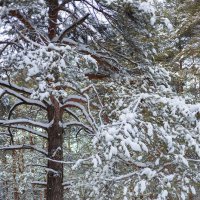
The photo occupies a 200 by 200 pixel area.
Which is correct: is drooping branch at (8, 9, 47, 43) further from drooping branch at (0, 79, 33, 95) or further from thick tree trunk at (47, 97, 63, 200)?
thick tree trunk at (47, 97, 63, 200)

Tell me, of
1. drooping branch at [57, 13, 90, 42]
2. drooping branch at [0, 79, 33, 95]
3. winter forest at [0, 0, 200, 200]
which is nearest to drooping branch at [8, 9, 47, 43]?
winter forest at [0, 0, 200, 200]

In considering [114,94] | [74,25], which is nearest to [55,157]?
[114,94]

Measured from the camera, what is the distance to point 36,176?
15.4 meters

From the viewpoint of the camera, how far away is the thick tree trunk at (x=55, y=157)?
743cm

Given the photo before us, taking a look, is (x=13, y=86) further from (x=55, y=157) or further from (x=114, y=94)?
(x=114, y=94)

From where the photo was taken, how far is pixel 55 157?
757 cm

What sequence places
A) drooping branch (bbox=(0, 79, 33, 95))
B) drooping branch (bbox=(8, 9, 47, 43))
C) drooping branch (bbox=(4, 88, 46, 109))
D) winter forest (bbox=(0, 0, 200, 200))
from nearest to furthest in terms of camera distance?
winter forest (bbox=(0, 0, 200, 200))
drooping branch (bbox=(8, 9, 47, 43))
drooping branch (bbox=(0, 79, 33, 95))
drooping branch (bbox=(4, 88, 46, 109))

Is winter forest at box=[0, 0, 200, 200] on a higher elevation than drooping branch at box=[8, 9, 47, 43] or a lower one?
lower

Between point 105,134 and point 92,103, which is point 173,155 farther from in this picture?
point 92,103

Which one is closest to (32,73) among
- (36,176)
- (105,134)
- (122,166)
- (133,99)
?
(105,134)

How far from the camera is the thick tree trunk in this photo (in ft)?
24.4

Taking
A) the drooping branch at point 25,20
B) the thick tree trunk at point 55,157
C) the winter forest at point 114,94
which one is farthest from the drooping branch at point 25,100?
the drooping branch at point 25,20

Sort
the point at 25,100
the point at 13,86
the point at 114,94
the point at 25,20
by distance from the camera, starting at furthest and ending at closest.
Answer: the point at 25,100, the point at 13,86, the point at 114,94, the point at 25,20

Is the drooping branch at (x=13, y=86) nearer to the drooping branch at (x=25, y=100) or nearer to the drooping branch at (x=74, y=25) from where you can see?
the drooping branch at (x=25, y=100)
